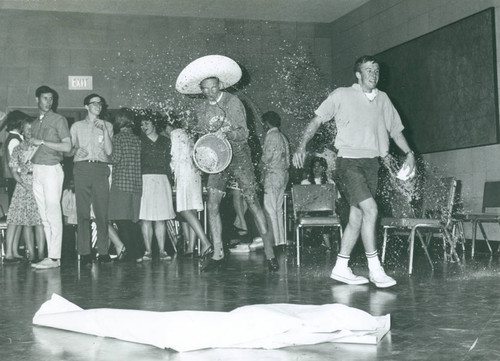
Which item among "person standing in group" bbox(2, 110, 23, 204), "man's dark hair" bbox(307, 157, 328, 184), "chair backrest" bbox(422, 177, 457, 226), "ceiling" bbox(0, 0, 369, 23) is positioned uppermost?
"ceiling" bbox(0, 0, 369, 23)

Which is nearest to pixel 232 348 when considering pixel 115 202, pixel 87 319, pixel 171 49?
pixel 87 319

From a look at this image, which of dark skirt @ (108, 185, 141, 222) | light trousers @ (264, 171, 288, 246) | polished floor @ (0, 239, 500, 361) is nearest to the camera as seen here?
polished floor @ (0, 239, 500, 361)

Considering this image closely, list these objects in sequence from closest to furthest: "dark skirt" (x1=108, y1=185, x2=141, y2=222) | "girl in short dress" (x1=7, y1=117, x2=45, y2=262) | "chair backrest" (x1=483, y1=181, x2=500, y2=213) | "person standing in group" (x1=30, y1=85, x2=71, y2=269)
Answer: "person standing in group" (x1=30, y1=85, x2=71, y2=269)
"dark skirt" (x1=108, y1=185, x2=141, y2=222)
"girl in short dress" (x1=7, y1=117, x2=45, y2=262)
"chair backrest" (x1=483, y1=181, x2=500, y2=213)

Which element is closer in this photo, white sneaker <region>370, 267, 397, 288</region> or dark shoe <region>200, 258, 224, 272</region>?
white sneaker <region>370, 267, 397, 288</region>

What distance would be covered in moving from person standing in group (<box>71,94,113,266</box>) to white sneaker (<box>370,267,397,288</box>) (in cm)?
328

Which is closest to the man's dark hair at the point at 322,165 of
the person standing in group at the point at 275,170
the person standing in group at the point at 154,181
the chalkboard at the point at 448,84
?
the person standing in group at the point at 275,170

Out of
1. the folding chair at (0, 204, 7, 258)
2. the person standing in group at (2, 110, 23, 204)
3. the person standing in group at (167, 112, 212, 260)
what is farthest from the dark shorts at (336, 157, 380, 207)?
the folding chair at (0, 204, 7, 258)

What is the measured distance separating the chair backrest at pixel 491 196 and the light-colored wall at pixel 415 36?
15 centimetres

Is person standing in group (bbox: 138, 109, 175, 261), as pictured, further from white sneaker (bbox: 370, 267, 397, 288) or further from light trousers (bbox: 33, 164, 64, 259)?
white sneaker (bbox: 370, 267, 397, 288)

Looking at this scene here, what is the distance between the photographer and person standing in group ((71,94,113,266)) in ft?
23.6

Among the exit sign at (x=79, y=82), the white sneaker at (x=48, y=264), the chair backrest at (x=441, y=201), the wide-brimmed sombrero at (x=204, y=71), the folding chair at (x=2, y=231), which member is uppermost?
the exit sign at (x=79, y=82)

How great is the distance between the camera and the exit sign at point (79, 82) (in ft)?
37.7

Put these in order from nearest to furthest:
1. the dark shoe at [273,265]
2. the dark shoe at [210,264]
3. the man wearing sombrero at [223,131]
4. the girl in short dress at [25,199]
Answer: the man wearing sombrero at [223,131]
the dark shoe at [273,265]
the dark shoe at [210,264]
the girl in short dress at [25,199]

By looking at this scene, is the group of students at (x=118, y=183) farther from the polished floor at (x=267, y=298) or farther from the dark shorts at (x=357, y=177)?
the dark shorts at (x=357, y=177)
